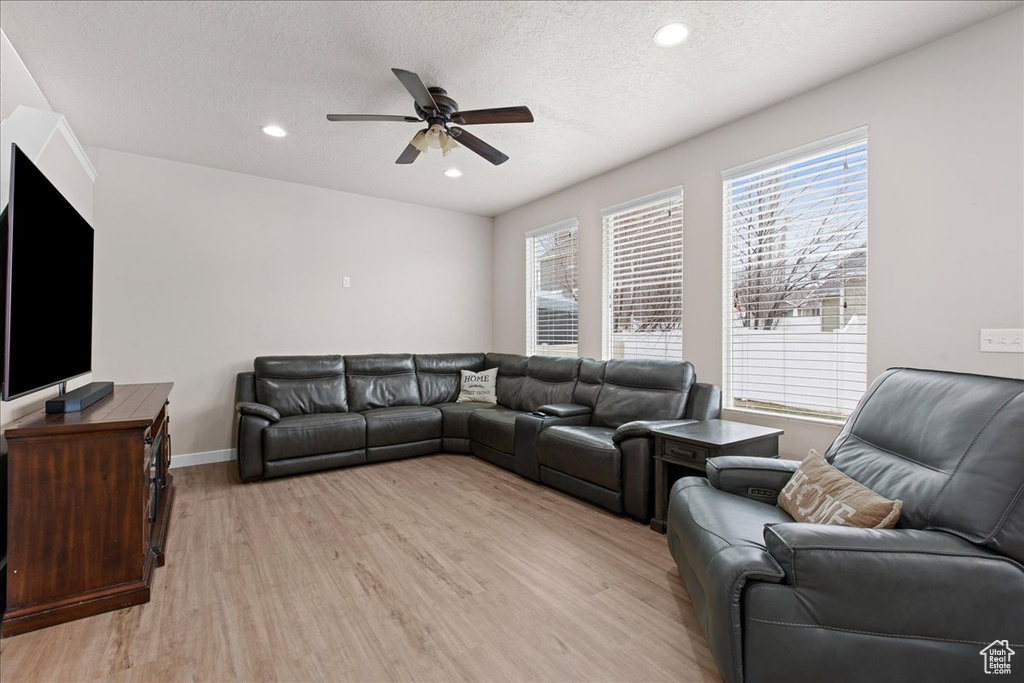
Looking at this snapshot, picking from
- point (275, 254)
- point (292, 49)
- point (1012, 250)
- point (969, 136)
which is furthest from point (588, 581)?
point (275, 254)

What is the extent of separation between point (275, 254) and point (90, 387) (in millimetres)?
2233

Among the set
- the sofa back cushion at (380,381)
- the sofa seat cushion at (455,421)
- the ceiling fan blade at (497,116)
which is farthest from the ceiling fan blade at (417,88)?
the sofa back cushion at (380,381)

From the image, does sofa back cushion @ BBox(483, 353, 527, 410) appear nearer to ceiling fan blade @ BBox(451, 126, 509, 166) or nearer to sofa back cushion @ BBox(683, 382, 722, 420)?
sofa back cushion @ BBox(683, 382, 722, 420)

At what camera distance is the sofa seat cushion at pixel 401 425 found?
→ 4.20m

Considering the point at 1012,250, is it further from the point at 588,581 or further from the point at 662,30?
the point at 588,581

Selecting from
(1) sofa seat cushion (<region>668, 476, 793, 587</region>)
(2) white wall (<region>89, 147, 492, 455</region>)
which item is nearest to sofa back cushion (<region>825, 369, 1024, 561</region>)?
(1) sofa seat cushion (<region>668, 476, 793, 587</region>)

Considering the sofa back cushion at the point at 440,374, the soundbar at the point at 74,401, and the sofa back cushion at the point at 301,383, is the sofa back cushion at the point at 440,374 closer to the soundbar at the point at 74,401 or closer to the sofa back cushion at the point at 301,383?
the sofa back cushion at the point at 301,383

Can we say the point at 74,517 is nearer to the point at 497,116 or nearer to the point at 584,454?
the point at 584,454

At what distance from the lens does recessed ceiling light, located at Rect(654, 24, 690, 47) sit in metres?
2.25

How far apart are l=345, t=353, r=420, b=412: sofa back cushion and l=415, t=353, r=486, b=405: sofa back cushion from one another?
9cm

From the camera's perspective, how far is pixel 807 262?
2.92 m

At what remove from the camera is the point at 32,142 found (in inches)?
103

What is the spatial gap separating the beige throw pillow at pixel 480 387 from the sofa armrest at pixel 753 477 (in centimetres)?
322

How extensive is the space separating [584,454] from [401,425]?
1.98 meters
